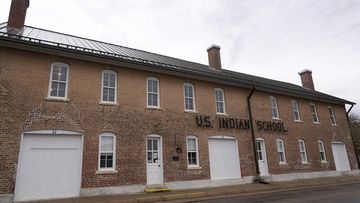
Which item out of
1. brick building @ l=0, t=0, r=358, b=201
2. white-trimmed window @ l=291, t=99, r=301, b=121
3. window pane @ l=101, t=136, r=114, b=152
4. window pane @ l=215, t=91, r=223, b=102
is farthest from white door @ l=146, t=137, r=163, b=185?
white-trimmed window @ l=291, t=99, r=301, b=121

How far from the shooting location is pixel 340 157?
21.3m

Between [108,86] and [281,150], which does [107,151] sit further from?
[281,150]

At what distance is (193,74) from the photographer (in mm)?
14789

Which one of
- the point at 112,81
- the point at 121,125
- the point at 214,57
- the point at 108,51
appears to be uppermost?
the point at 214,57

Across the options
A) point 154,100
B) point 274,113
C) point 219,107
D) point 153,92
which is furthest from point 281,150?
point 153,92

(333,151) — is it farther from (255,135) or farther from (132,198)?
(132,198)

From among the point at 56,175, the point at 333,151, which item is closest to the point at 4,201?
the point at 56,175

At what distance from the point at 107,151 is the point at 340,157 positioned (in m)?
19.6

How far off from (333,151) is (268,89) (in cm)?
864

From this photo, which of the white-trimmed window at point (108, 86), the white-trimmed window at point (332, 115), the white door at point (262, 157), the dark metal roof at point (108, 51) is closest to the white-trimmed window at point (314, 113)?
the dark metal roof at point (108, 51)

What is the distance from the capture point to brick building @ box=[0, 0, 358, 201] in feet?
33.9

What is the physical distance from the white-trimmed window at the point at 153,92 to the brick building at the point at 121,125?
5 centimetres

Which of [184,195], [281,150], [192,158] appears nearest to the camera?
[184,195]

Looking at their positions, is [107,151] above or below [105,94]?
below
